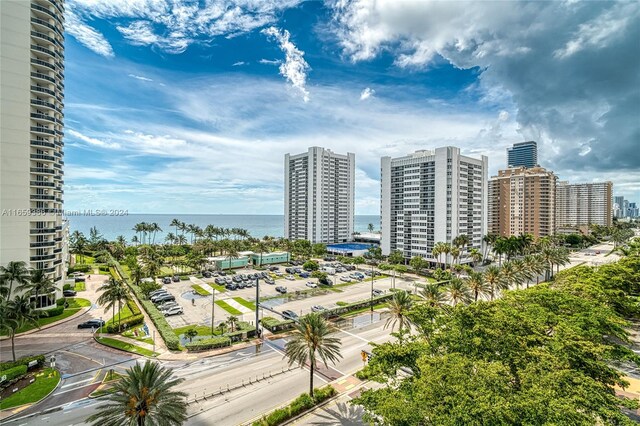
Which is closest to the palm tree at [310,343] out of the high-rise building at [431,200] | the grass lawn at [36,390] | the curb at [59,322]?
the grass lawn at [36,390]

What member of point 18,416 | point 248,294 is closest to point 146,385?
point 18,416

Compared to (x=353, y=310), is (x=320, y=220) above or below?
above

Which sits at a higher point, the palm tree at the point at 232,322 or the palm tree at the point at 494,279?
the palm tree at the point at 494,279

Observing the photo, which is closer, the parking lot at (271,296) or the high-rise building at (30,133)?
the high-rise building at (30,133)

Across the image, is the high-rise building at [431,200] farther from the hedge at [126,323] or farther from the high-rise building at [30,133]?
the high-rise building at [30,133]

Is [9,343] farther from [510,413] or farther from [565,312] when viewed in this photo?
[565,312]

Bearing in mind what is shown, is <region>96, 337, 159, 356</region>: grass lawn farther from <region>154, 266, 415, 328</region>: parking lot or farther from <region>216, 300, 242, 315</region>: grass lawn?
<region>216, 300, 242, 315</region>: grass lawn
